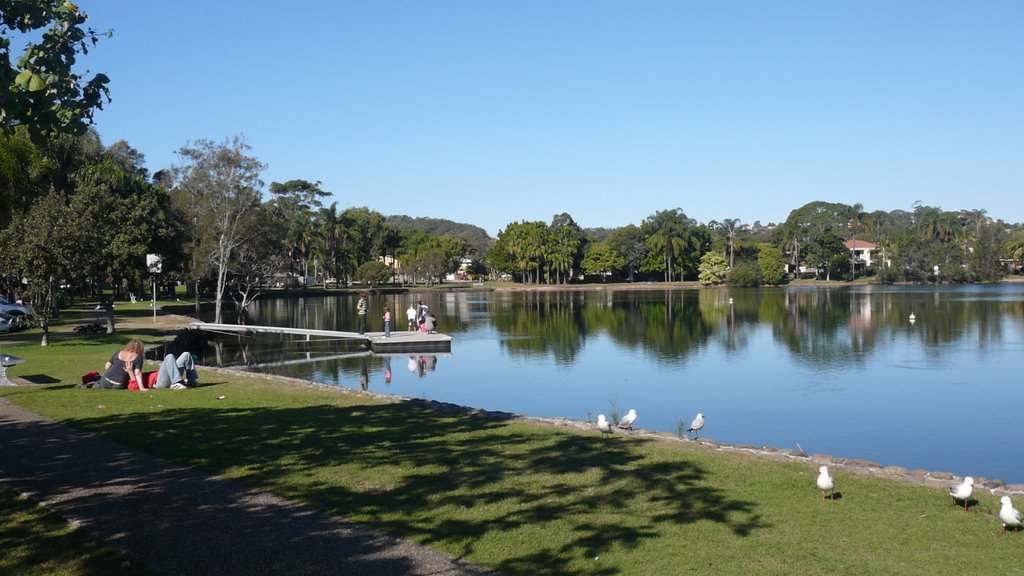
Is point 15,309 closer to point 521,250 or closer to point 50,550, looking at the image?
point 50,550

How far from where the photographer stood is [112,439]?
11.0m

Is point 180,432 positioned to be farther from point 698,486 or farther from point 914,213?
point 914,213

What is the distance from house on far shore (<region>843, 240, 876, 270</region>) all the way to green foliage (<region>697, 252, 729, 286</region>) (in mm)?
25539

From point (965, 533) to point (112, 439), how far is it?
10.2m

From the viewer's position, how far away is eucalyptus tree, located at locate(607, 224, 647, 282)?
4835 inches

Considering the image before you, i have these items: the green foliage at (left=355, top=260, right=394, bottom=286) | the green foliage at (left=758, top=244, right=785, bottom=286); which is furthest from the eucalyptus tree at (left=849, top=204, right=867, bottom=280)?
the green foliage at (left=355, top=260, right=394, bottom=286)

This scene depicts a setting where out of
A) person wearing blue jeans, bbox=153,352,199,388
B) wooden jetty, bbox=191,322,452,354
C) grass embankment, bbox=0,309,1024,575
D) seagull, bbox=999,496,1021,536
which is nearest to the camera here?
grass embankment, bbox=0,309,1024,575

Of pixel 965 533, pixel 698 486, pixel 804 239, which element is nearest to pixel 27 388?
pixel 698 486

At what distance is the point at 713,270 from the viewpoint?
113000 millimetres

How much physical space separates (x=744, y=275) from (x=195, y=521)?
107921 mm

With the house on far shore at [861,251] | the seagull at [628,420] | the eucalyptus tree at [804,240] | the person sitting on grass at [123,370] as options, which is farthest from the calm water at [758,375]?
the house on far shore at [861,251]

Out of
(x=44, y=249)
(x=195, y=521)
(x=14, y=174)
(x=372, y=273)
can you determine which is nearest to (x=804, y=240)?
(x=372, y=273)

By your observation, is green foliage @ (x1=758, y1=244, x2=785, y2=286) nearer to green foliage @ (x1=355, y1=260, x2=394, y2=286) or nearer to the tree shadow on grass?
green foliage @ (x1=355, y1=260, x2=394, y2=286)

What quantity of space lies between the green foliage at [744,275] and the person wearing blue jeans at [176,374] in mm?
99455
